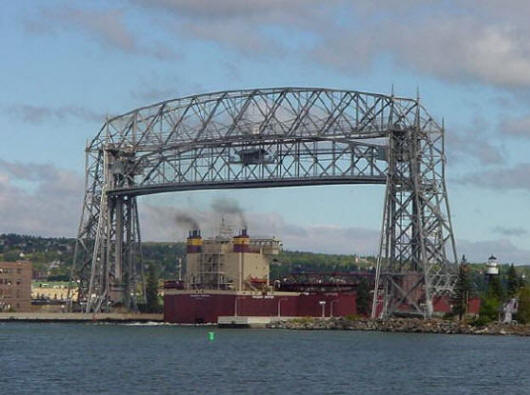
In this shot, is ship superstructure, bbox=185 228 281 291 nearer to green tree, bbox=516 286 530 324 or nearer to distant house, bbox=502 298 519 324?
distant house, bbox=502 298 519 324

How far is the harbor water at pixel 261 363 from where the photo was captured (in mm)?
49719

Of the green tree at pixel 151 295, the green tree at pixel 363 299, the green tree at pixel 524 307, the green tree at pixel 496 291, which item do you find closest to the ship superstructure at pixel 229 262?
the green tree at pixel 363 299

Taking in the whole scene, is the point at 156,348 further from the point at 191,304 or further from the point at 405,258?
the point at 191,304

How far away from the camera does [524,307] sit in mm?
91375

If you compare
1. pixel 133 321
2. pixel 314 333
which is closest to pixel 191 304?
pixel 133 321

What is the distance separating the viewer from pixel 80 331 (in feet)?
298

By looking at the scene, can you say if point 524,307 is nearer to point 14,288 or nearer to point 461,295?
point 461,295

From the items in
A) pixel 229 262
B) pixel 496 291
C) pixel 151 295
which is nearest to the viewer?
pixel 496 291

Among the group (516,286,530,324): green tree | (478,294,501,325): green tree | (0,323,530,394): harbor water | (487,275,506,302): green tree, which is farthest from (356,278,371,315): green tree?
(0,323,530,394): harbor water

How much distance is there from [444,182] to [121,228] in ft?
87.9

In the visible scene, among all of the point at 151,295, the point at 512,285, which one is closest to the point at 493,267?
Result: the point at 512,285

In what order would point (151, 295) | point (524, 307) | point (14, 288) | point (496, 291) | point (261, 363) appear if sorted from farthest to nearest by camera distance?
point (14, 288) < point (151, 295) < point (496, 291) < point (524, 307) < point (261, 363)

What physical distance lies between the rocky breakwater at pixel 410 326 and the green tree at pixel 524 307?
12.2ft

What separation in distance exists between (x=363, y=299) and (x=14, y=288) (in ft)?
132
